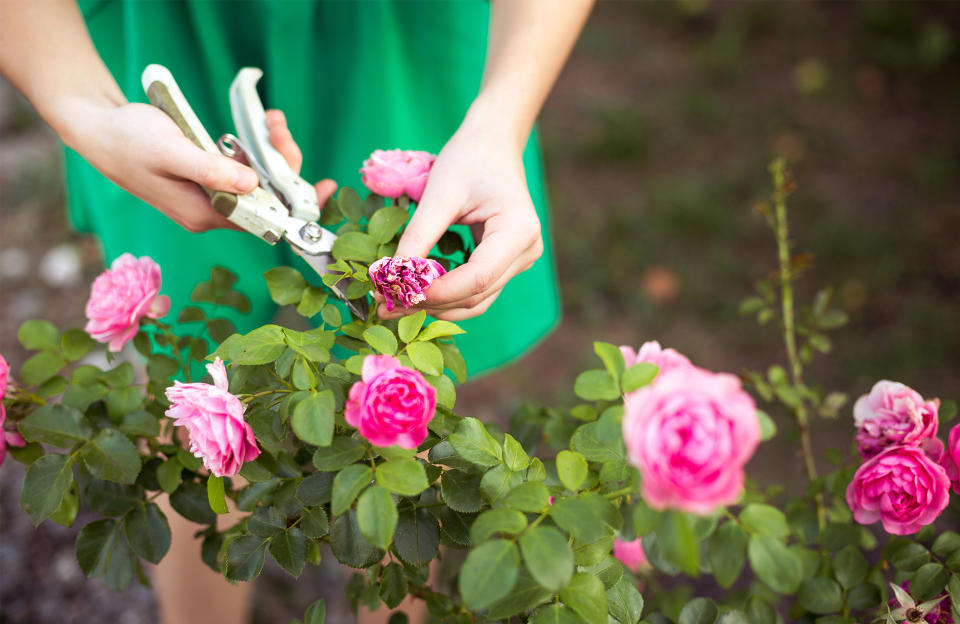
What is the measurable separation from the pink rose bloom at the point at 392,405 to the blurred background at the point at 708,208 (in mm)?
1613

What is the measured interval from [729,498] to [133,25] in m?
1.22

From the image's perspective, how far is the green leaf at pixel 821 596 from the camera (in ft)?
2.94

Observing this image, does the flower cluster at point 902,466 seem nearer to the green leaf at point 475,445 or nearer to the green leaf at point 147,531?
the green leaf at point 475,445

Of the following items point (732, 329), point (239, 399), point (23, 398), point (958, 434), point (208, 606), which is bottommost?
point (208, 606)

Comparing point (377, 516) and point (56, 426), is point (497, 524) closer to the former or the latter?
point (377, 516)

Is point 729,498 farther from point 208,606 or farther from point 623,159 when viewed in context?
point 623,159

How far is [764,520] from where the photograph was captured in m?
0.66

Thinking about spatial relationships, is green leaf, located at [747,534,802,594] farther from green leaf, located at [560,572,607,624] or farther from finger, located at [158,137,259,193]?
finger, located at [158,137,259,193]

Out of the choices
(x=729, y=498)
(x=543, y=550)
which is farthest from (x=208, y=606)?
(x=729, y=498)

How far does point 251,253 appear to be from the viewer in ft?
4.76

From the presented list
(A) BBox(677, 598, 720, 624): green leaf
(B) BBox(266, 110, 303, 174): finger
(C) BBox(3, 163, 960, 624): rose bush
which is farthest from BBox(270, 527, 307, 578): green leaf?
(B) BBox(266, 110, 303, 174): finger

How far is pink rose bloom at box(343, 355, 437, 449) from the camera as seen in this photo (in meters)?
0.67

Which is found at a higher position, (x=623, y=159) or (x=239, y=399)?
(x=239, y=399)

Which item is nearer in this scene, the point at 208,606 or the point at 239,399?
the point at 239,399
